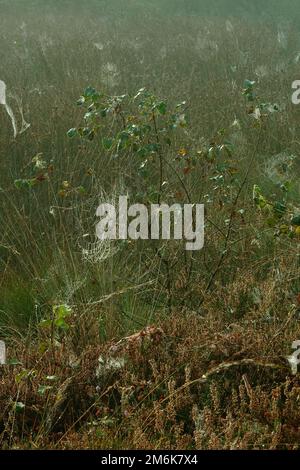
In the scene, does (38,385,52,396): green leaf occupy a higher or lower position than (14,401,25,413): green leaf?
higher

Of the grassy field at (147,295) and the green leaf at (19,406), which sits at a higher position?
the grassy field at (147,295)

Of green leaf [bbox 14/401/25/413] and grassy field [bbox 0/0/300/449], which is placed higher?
grassy field [bbox 0/0/300/449]

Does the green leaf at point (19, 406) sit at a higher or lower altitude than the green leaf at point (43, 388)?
lower

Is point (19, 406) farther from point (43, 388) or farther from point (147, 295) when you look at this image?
point (147, 295)

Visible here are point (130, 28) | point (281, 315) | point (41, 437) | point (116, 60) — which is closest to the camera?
point (41, 437)

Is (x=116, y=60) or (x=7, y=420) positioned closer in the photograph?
(x=7, y=420)

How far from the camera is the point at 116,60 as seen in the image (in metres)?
10.9

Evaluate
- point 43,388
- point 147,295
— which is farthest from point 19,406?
point 147,295

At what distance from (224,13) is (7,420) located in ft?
62.0

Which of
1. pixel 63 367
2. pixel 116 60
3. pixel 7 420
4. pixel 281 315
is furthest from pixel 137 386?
pixel 116 60
